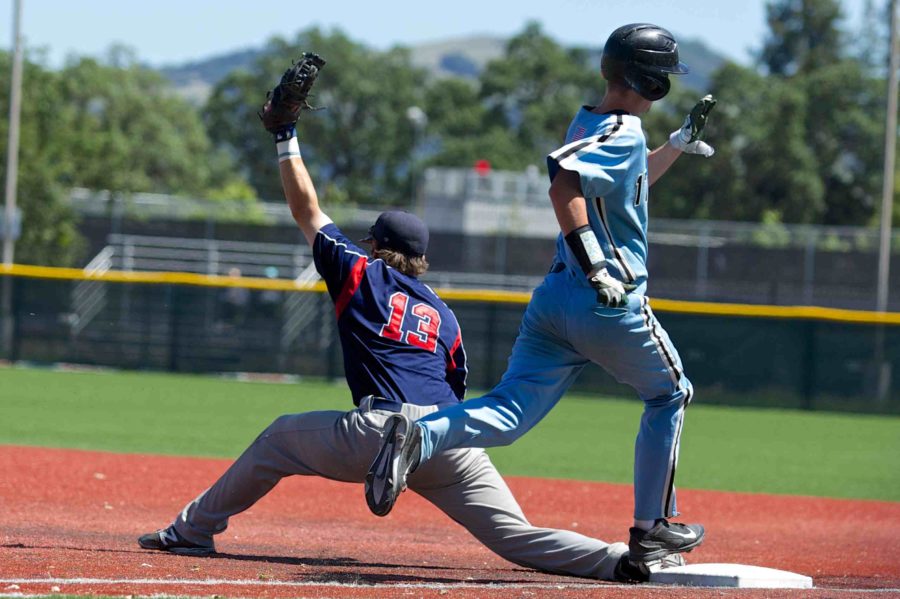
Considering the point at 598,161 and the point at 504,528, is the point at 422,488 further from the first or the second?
the point at 598,161

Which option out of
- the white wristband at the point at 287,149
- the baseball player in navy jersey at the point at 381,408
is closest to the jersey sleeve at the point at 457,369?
the baseball player in navy jersey at the point at 381,408

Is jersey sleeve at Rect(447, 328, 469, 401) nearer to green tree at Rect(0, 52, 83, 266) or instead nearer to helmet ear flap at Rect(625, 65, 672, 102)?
helmet ear flap at Rect(625, 65, 672, 102)

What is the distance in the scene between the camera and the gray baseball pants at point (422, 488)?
18.3 feet

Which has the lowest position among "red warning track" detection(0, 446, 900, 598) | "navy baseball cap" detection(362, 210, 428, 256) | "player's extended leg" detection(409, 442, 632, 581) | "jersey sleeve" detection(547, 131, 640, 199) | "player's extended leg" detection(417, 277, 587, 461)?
"red warning track" detection(0, 446, 900, 598)

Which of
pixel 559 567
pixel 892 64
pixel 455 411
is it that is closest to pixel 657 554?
pixel 559 567

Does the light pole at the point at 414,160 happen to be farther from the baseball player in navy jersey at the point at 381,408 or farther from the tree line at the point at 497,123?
the baseball player in navy jersey at the point at 381,408

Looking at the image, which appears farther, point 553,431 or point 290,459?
point 553,431

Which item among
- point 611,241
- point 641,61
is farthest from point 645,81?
point 611,241

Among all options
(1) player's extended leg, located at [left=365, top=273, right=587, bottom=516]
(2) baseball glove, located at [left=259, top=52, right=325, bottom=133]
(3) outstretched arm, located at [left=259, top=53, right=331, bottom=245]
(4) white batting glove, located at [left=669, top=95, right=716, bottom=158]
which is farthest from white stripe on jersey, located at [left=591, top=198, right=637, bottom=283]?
(2) baseball glove, located at [left=259, top=52, right=325, bottom=133]

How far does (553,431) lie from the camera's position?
49.2 ft

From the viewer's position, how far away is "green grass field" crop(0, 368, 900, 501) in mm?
11914

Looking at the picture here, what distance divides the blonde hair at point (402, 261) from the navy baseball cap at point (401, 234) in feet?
0.06

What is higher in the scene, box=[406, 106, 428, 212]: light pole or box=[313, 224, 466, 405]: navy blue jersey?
box=[406, 106, 428, 212]: light pole

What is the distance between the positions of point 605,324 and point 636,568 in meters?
1.05
